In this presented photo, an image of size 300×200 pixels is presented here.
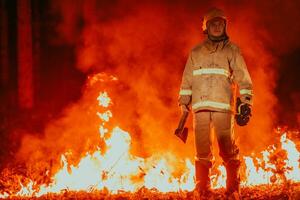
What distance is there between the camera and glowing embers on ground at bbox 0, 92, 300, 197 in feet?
26.0

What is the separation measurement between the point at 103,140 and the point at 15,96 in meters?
7.97

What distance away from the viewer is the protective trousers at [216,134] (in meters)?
6.74

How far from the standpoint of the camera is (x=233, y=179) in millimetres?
6859

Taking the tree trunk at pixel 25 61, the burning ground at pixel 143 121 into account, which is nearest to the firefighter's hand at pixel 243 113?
the burning ground at pixel 143 121

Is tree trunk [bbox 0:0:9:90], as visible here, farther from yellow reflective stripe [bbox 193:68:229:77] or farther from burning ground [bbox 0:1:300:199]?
yellow reflective stripe [bbox 193:68:229:77]

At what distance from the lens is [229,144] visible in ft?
22.2

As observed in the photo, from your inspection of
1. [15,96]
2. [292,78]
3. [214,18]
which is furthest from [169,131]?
[15,96]

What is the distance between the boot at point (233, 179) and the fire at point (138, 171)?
2.67 feet

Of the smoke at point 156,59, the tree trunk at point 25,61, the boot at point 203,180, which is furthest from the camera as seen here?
the tree trunk at point 25,61

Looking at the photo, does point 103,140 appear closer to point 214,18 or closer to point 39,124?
point 214,18

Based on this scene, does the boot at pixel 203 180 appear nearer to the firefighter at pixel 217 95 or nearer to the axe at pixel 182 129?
the firefighter at pixel 217 95

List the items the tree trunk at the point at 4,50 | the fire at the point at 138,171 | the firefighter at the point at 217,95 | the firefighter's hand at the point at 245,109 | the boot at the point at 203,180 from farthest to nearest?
1. the tree trunk at the point at 4,50
2. the fire at the point at 138,171
3. the boot at the point at 203,180
4. the firefighter at the point at 217,95
5. the firefighter's hand at the point at 245,109

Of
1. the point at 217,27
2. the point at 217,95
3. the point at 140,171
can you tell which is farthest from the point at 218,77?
the point at 140,171

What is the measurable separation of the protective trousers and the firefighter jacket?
0.10 meters
